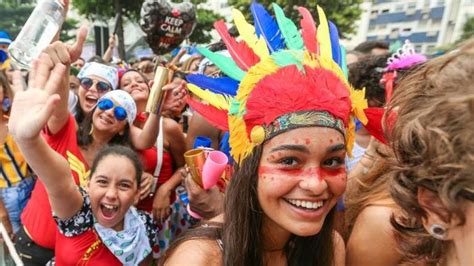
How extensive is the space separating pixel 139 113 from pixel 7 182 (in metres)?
1.10

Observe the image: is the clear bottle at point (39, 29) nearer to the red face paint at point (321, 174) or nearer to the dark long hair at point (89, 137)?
the dark long hair at point (89, 137)

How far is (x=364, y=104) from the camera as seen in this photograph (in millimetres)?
1450

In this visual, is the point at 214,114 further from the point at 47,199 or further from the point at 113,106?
the point at 113,106

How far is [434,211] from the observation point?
919 millimetres

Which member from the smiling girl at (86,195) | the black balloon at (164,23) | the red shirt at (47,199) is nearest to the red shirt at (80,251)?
the smiling girl at (86,195)

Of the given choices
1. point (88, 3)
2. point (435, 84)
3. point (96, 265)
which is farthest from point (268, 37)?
point (88, 3)

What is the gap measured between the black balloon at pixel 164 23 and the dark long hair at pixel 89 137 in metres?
1.60

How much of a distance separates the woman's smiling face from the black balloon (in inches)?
118

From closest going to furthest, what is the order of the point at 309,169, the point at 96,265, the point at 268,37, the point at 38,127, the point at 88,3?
the point at 309,169 < the point at 38,127 < the point at 268,37 < the point at 96,265 < the point at 88,3

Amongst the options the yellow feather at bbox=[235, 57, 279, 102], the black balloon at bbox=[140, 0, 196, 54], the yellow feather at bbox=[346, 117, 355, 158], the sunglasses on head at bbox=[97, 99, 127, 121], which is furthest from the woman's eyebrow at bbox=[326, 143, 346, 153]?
the black balloon at bbox=[140, 0, 196, 54]

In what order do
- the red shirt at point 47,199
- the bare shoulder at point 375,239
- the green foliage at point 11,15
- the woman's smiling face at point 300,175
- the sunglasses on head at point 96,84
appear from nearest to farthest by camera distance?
the woman's smiling face at point 300,175, the bare shoulder at point 375,239, the red shirt at point 47,199, the sunglasses on head at point 96,84, the green foliage at point 11,15

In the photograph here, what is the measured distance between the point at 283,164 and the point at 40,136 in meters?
0.91

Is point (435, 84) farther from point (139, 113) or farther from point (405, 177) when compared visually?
point (139, 113)

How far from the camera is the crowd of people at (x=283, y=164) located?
3.00 ft
